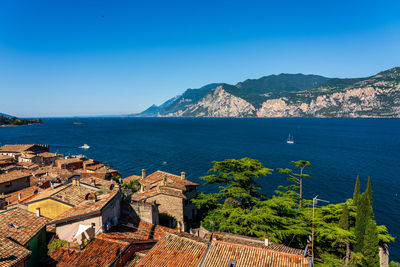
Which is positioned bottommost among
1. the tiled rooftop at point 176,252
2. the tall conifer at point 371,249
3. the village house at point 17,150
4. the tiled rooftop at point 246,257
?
the tall conifer at point 371,249

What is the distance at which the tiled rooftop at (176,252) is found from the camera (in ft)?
44.8

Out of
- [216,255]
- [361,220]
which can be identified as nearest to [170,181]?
[216,255]

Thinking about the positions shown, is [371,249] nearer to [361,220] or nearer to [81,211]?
[361,220]

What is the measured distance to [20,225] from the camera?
15211mm

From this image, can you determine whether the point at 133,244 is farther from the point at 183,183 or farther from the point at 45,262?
the point at 183,183

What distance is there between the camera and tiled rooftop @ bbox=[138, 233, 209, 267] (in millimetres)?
13641

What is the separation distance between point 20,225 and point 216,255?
40.9 ft

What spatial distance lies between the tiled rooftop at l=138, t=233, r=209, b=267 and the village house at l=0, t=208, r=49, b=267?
20.2 feet

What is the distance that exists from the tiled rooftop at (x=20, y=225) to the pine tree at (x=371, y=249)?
25750 millimetres

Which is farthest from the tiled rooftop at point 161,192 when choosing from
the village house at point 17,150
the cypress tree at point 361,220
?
the village house at point 17,150

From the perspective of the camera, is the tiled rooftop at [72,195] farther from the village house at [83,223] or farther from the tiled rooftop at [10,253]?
the tiled rooftop at [10,253]

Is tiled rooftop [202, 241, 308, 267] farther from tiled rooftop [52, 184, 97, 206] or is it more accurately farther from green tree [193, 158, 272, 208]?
tiled rooftop [52, 184, 97, 206]

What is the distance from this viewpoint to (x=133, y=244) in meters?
15.0

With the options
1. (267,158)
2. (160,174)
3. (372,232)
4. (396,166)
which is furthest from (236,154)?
(372,232)
